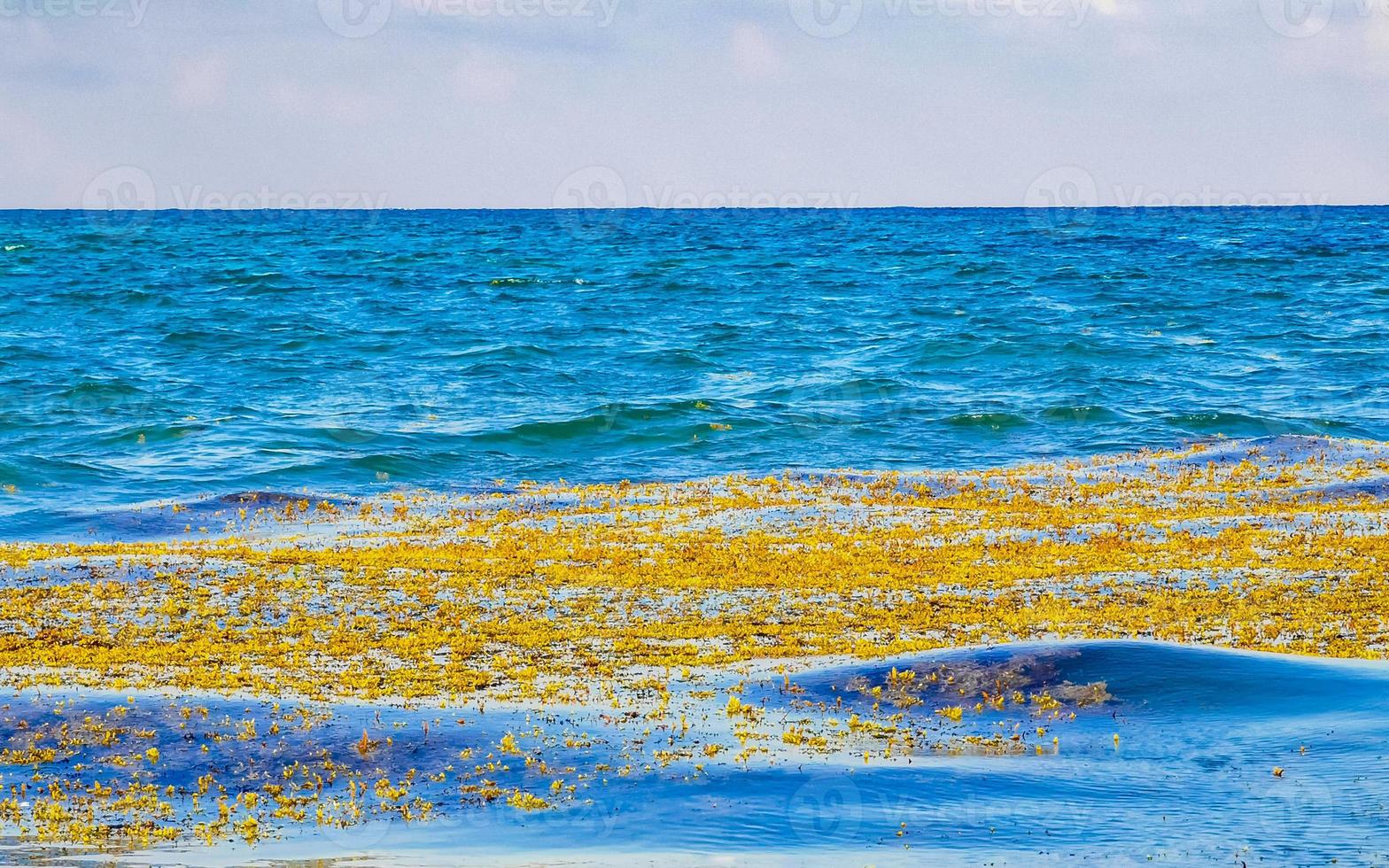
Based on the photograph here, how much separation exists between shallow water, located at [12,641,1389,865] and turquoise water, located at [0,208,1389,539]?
10794 mm

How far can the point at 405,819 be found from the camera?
271 inches

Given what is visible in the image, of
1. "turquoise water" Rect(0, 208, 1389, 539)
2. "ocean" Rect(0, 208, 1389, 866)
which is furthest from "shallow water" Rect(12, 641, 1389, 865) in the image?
"turquoise water" Rect(0, 208, 1389, 539)

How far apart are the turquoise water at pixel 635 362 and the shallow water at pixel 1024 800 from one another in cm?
1079

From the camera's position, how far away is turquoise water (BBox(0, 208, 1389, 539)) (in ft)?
71.4

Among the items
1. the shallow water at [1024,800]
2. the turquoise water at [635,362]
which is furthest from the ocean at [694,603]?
the turquoise water at [635,362]

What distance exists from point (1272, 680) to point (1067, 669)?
1200 millimetres

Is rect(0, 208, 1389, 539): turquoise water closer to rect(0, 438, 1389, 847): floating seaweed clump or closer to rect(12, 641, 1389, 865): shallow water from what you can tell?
rect(0, 438, 1389, 847): floating seaweed clump

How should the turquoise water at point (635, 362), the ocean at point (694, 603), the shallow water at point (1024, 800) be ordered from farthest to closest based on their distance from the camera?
the turquoise water at point (635, 362) → the ocean at point (694, 603) → the shallow water at point (1024, 800)

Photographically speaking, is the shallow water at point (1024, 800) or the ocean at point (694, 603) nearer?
the shallow water at point (1024, 800)

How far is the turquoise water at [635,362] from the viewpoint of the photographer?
71.4 feet

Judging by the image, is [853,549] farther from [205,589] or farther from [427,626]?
[205,589]

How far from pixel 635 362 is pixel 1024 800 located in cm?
2568

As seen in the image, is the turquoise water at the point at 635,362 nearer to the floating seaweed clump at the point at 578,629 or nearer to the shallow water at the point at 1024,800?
the floating seaweed clump at the point at 578,629

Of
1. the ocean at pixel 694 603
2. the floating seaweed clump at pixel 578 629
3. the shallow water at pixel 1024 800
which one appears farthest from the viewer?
the floating seaweed clump at pixel 578 629
